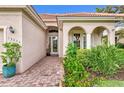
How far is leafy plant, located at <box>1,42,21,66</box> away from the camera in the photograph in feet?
37.5

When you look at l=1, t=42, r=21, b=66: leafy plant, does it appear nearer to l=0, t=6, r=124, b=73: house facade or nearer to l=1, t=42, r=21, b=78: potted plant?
l=1, t=42, r=21, b=78: potted plant

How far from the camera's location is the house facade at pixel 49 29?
12.2 meters

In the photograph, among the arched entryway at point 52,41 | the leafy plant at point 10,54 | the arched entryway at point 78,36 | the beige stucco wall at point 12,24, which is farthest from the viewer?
the arched entryway at point 52,41

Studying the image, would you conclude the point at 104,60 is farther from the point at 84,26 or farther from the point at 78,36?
the point at 78,36

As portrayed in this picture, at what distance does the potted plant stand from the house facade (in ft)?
1.93

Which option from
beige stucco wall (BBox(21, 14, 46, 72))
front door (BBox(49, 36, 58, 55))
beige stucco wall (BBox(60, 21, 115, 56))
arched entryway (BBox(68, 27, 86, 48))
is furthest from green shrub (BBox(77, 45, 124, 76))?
front door (BBox(49, 36, 58, 55))

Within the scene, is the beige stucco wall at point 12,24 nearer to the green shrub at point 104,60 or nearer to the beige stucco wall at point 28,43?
the beige stucco wall at point 28,43

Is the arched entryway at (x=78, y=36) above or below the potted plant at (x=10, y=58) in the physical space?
above

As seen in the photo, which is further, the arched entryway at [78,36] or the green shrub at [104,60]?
the arched entryway at [78,36]

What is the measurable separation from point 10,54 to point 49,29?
68.4 ft

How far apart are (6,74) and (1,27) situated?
3045 millimetres

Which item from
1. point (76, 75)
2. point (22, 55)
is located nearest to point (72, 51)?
point (22, 55)

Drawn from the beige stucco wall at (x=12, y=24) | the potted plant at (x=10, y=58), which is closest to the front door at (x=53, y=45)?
the beige stucco wall at (x=12, y=24)
